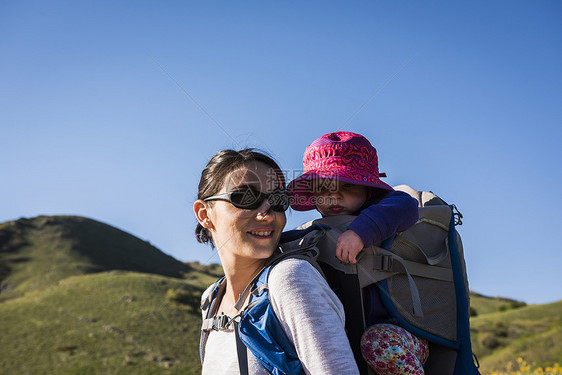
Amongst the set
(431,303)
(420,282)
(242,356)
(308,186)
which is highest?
(308,186)

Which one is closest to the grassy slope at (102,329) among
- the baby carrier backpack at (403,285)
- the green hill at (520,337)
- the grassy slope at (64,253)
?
the grassy slope at (64,253)

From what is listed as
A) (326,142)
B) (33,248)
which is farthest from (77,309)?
(326,142)

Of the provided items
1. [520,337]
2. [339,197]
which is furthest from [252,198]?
[520,337]

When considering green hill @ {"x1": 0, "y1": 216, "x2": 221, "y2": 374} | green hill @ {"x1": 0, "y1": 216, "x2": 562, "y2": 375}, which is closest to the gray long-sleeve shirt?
green hill @ {"x1": 0, "y1": 216, "x2": 562, "y2": 375}

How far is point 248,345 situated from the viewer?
6.03ft

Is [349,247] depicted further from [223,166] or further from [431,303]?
[223,166]

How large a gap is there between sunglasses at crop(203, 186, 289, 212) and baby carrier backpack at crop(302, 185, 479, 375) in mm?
295

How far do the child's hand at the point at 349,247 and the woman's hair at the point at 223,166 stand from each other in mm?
483

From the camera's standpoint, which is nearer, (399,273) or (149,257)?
(399,273)

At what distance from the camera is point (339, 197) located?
2.89m

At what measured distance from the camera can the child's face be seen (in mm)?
2873

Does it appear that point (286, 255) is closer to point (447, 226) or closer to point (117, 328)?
point (447, 226)

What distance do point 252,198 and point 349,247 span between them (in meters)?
0.54

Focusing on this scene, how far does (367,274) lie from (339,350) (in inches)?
23.5
